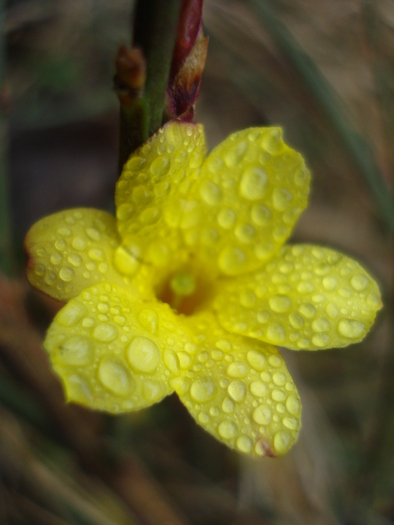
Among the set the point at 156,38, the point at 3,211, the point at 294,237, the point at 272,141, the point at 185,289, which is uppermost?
the point at 156,38

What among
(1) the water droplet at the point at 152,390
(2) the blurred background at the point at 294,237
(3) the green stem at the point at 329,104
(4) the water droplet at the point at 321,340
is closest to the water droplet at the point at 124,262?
(1) the water droplet at the point at 152,390

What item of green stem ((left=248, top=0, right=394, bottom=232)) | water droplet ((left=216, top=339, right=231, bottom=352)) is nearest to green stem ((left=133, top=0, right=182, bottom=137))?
water droplet ((left=216, top=339, right=231, bottom=352))

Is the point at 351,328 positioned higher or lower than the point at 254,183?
lower

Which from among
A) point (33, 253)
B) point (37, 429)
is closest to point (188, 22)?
point (33, 253)

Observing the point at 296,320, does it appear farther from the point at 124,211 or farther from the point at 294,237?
the point at 294,237

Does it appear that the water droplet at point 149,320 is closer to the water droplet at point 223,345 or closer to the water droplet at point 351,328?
the water droplet at point 223,345

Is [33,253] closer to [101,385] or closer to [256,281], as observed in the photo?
[101,385]

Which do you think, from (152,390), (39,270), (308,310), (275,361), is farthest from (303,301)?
(39,270)
